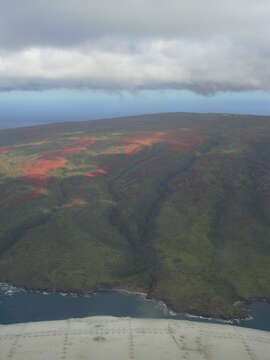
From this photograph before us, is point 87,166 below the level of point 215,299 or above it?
above

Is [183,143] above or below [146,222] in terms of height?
above

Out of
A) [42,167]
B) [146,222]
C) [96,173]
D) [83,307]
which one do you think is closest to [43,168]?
[42,167]

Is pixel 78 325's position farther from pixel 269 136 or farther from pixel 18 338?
pixel 269 136

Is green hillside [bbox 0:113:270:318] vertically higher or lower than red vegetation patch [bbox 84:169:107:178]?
lower

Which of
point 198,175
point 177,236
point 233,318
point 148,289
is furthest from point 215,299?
point 198,175

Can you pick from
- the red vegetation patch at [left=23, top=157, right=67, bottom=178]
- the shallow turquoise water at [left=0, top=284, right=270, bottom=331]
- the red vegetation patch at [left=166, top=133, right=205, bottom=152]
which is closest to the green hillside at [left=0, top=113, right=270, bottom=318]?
the red vegetation patch at [left=23, top=157, right=67, bottom=178]

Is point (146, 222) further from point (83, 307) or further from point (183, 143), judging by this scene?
point (183, 143)

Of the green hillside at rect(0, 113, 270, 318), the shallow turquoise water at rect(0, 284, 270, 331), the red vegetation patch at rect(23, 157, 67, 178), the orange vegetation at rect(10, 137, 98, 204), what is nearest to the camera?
the shallow turquoise water at rect(0, 284, 270, 331)

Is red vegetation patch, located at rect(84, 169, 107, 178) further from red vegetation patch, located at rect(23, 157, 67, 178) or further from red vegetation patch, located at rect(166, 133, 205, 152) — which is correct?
red vegetation patch, located at rect(166, 133, 205, 152)
